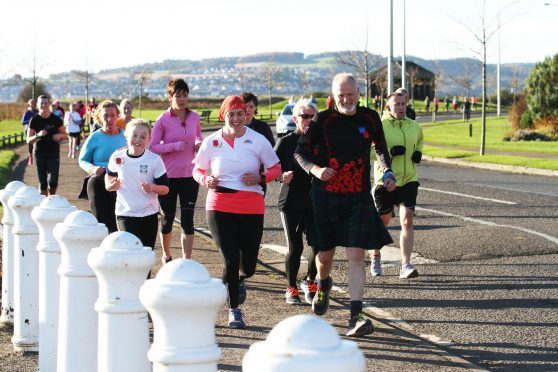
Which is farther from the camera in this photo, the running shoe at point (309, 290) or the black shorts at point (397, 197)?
the black shorts at point (397, 197)

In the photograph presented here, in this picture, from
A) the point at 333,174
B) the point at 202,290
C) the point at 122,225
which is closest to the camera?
the point at 202,290

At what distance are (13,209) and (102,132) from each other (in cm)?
254

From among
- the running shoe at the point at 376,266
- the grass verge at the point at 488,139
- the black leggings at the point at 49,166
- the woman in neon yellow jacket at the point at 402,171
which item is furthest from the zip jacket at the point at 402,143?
the grass verge at the point at 488,139

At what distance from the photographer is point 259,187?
318 inches

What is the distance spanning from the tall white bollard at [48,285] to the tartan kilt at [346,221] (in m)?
2.32

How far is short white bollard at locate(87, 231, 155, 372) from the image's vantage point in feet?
14.0

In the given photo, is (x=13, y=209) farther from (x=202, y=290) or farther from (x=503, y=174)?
(x=503, y=174)

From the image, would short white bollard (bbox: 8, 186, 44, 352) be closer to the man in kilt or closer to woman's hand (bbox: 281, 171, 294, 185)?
the man in kilt

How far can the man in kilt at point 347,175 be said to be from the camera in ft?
25.2

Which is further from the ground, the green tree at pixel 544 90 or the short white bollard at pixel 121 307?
the green tree at pixel 544 90

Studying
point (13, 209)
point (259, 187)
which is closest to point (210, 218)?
point (259, 187)

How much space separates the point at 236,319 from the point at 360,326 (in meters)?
0.96

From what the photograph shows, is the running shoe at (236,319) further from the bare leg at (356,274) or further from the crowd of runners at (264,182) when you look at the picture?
the bare leg at (356,274)

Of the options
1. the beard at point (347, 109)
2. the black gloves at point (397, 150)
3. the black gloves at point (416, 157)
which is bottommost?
the black gloves at point (416, 157)
